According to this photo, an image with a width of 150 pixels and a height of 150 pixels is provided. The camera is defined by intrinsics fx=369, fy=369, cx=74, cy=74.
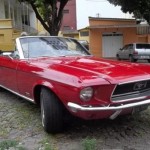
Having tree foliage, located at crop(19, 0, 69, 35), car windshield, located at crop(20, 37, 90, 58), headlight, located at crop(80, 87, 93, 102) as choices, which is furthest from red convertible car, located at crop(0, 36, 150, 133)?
tree foliage, located at crop(19, 0, 69, 35)

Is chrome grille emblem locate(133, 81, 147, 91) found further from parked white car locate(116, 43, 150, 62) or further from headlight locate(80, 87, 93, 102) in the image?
parked white car locate(116, 43, 150, 62)

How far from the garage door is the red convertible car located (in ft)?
88.5

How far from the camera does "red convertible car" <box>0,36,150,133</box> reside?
4.93m

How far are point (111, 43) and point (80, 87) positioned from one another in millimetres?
29085

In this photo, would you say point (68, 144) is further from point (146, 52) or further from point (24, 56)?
point (146, 52)

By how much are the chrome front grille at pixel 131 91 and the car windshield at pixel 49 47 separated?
213cm

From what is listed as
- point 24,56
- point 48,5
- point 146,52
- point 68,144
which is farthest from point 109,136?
point 146,52

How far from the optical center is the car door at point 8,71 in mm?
7009

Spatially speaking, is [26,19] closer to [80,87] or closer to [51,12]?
[51,12]

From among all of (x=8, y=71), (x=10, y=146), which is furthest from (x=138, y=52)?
(x=10, y=146)

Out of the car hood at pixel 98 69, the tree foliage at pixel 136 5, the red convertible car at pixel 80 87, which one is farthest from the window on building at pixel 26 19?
the car hood at pixel 98 69

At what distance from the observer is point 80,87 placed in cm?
485

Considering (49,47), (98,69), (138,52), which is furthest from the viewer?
(138,52)

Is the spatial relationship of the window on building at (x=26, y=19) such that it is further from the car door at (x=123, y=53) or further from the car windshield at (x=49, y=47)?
the car windshield at (x=49, y=47)
